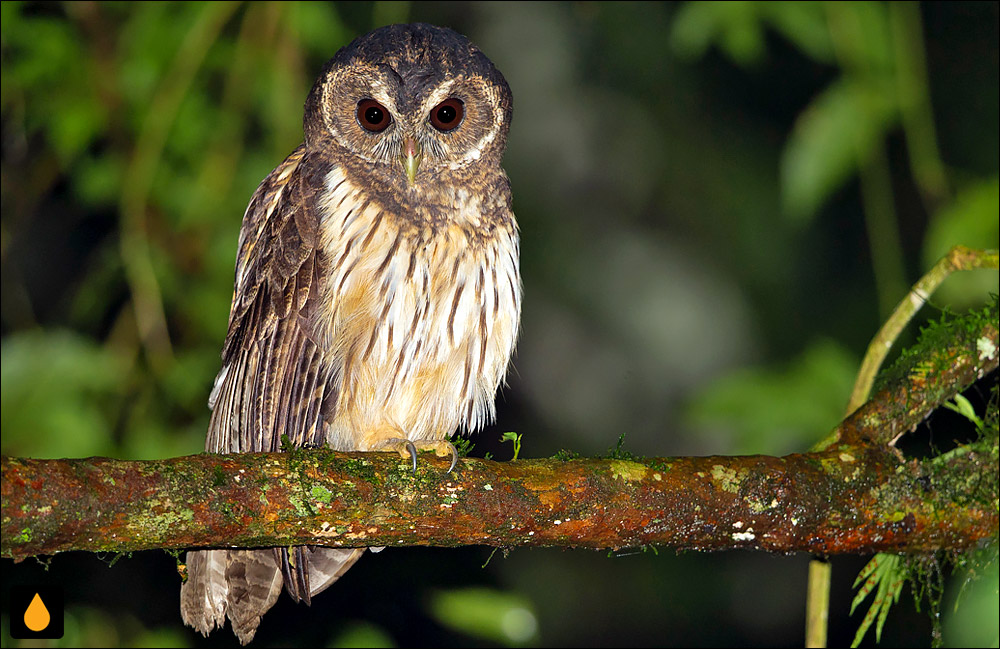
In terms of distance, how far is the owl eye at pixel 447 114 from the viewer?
2732 millimetres

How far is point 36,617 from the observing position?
330cm

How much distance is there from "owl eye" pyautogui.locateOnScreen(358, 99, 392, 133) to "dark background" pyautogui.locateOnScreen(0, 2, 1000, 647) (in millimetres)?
1015

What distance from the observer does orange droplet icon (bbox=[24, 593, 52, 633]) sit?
3281 millimetres

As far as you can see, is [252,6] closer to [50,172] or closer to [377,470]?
[50,172]

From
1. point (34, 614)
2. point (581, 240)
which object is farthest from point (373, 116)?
point (581, 240)

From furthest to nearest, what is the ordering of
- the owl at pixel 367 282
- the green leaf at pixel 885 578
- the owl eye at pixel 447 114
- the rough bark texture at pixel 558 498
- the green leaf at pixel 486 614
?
the green leaf at pixel 486 614
the owl eye at pixel 447 114
the owl at pixel 367 282
the green leaf at pixel 885 578
the rough bark texture at pixel 558 498

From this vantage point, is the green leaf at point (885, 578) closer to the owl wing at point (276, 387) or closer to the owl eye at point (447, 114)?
the owl wing at point (276, 387)

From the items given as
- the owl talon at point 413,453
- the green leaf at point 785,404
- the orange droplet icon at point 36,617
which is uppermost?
the green leaf at point 785,404

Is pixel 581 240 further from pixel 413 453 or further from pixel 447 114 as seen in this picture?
pixel 413 453

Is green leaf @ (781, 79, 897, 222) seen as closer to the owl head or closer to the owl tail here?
the owl head

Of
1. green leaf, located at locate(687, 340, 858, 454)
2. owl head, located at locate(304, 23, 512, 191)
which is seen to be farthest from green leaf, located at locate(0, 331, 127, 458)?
green leaf, located at locate(687, 340, 858, 454)

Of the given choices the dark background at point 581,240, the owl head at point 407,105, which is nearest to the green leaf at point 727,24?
the dark background at point 581,240

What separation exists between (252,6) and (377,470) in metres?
2.47

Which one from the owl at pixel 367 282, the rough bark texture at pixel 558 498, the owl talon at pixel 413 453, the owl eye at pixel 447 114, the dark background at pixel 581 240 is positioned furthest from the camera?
the dark background at pixel 581 240
